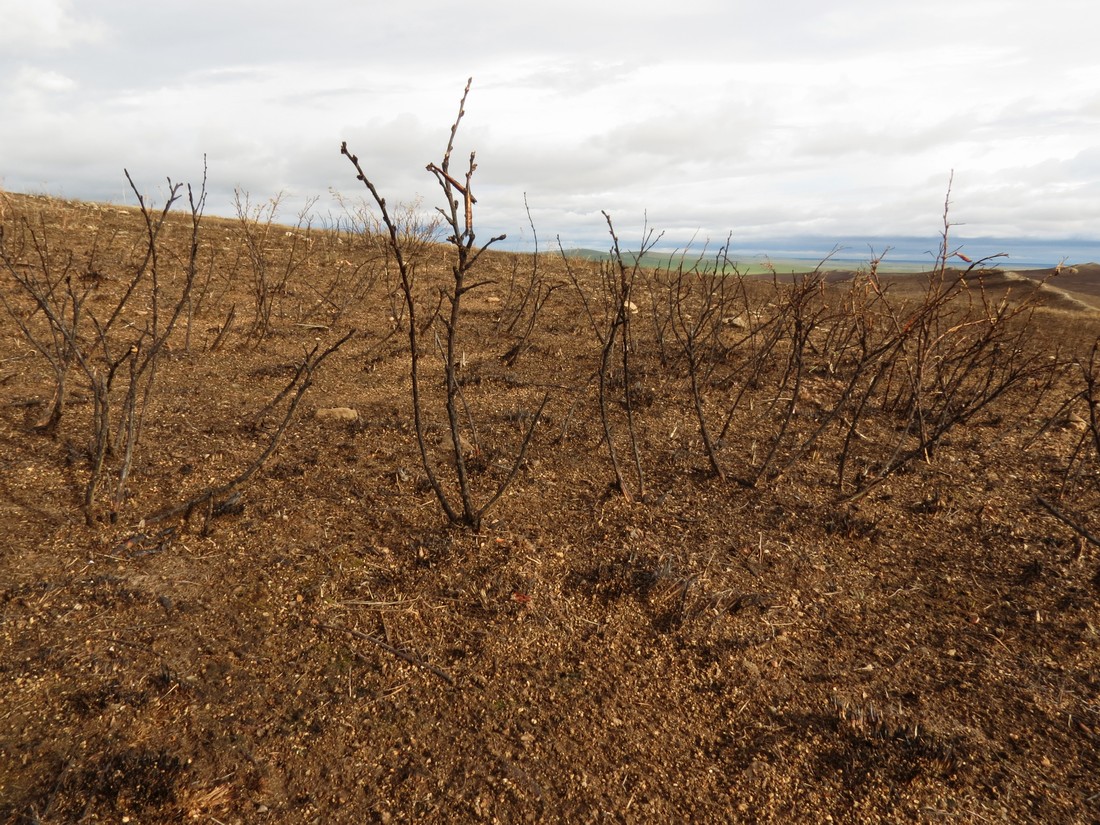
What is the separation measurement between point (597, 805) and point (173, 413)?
343 cm

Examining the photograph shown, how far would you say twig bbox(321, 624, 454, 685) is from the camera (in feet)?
7.05

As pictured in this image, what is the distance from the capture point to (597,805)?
175cm

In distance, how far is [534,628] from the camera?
7.84 feet

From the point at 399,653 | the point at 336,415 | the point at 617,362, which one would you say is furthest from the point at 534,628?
the point at 617,362

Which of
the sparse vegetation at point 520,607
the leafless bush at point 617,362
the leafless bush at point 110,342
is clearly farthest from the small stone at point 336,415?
the leafless bush at point 617,362

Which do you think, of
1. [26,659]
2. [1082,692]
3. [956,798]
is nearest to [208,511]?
[26,659]

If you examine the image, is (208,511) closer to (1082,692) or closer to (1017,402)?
(1082,692)

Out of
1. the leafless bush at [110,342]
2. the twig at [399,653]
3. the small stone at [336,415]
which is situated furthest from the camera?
the small stone at [336,415]

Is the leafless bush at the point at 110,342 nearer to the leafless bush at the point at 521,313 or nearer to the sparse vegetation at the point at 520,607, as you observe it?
the sparse vegetation at the point at 520,607

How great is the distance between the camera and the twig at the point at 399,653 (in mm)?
2148

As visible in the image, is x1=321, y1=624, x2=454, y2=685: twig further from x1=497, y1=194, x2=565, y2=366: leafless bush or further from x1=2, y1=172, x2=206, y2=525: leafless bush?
x1=497, y1=194, x2=565, y2=366: leafless bush

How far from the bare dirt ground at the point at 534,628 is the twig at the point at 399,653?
13 millimetres

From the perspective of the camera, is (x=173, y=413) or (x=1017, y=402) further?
(x=1017, y=402)

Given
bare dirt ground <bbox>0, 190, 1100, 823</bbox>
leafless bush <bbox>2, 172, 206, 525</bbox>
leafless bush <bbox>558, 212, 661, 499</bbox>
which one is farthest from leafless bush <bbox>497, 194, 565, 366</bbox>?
leafless bush <bbox>2, 172, 206, 525</bbox>
